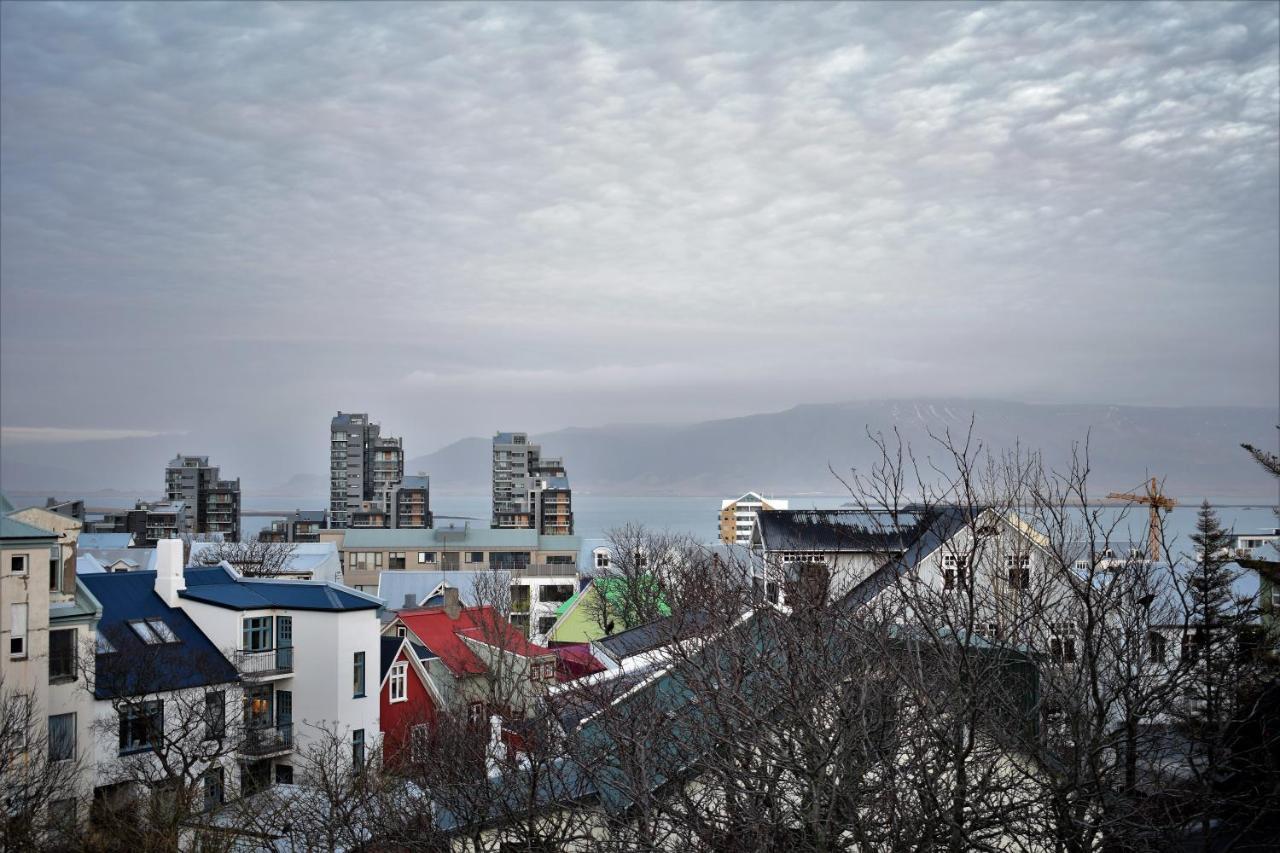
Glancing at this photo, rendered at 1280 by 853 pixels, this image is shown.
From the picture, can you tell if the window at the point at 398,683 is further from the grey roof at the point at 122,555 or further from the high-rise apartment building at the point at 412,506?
the high-rise apartment building at the point at 412,506

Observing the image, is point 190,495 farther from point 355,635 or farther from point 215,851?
point 215,851

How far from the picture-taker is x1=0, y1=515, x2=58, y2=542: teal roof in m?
27.8

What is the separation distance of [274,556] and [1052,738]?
69.9 metres

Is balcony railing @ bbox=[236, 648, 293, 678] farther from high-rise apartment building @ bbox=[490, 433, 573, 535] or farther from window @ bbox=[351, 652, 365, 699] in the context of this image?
high-rise apartment building @ bbox=[490, 433, 573, 535]

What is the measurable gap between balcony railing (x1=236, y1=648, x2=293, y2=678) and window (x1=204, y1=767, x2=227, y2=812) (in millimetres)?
3697

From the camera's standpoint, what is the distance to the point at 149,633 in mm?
31312

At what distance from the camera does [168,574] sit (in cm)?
3284

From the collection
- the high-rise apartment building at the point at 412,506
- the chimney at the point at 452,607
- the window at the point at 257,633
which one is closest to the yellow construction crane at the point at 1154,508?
the window at the point at 257,633

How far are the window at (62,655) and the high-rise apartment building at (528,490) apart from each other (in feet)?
312

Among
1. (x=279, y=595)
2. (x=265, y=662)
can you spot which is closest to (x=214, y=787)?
(x=265, y=662)

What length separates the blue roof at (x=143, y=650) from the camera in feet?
93.0

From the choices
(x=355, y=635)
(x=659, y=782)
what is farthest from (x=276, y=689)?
(x=659, y=782)

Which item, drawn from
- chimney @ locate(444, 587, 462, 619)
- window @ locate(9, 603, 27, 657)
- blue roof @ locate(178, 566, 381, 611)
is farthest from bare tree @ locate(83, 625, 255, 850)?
chimney @ locate(444, 587, 462, 619)

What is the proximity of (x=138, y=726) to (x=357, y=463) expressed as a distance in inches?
6201
